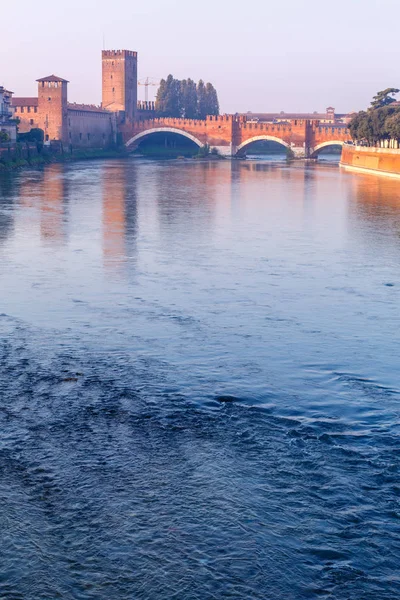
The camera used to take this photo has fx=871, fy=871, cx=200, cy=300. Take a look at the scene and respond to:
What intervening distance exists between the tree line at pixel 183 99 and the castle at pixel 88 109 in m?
1.77

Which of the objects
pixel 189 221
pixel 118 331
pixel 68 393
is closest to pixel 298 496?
pixel 68 393

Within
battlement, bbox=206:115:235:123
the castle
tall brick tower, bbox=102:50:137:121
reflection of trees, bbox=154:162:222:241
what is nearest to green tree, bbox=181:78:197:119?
the castle

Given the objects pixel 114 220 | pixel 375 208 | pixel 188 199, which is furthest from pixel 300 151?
pixel 114 220

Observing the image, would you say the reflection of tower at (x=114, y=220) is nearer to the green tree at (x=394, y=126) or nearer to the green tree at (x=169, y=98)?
the green tree at (x=394, y=126)

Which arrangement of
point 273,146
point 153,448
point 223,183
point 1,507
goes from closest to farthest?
point 1,507, point 153,448, point 223,183, point 273,146

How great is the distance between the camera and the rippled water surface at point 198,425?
15.4 feet

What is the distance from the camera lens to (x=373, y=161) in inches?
1529

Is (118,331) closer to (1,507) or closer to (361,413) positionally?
(361,413)

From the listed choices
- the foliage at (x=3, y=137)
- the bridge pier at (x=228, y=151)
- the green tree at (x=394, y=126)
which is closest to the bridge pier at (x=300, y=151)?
the bridge pier at (x=228, y=151)

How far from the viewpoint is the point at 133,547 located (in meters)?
4.82

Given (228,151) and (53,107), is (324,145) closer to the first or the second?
(228,151)

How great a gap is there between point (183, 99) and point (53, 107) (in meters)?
20.1

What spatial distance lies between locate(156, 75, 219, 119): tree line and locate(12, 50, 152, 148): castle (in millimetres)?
1769

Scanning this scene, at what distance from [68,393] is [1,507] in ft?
6.57
